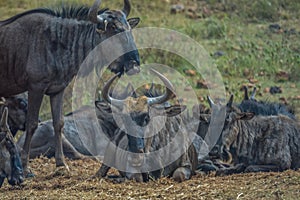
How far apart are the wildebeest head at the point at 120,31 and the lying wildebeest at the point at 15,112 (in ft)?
7.53

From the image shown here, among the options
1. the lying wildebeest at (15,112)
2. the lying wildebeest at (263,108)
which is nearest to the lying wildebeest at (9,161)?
the lying wildebeest at (15,112)

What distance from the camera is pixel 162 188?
366 inches

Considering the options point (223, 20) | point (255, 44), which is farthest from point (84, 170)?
point (223, 20)

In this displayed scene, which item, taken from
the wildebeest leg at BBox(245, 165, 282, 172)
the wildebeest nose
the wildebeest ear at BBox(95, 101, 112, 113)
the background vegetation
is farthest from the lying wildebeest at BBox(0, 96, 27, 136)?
the wildebeest leg at BBox(245, 165, 282, 172)

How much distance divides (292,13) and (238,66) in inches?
131

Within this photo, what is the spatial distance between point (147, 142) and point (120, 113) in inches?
16.2

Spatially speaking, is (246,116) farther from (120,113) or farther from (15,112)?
(15,112)

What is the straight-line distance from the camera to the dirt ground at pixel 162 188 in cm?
855

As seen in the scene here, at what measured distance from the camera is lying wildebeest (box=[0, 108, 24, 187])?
30.8ft

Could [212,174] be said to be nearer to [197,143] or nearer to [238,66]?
[197,143]

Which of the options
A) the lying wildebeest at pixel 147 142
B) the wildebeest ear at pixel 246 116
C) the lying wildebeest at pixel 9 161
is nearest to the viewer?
the lying wildebeest at pixel 9 161

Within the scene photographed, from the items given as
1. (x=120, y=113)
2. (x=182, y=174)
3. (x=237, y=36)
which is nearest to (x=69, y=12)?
(x=120, y=113)

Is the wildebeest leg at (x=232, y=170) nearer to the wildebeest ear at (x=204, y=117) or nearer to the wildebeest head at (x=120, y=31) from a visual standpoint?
the wildebeest ear at (x=204, y=117)

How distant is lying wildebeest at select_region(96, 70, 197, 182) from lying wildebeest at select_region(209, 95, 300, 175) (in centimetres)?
50
